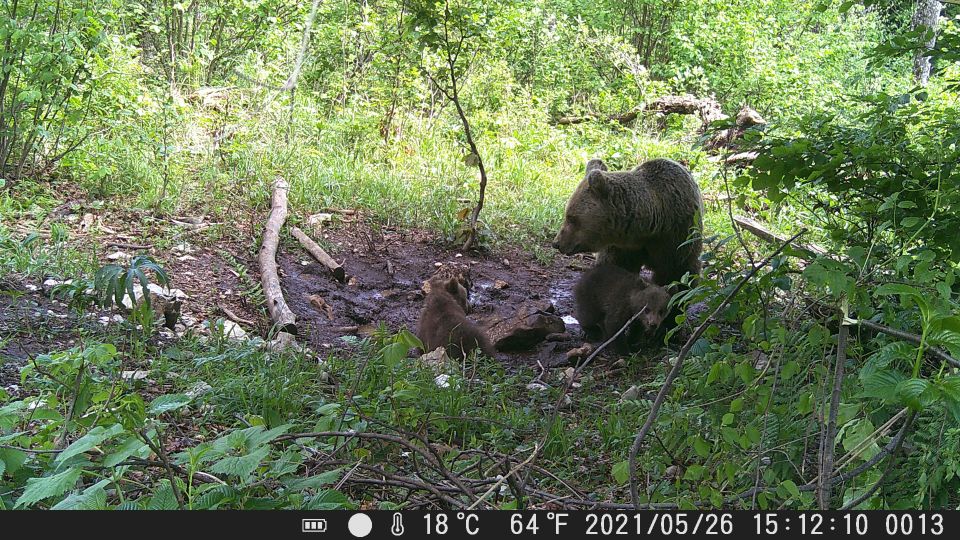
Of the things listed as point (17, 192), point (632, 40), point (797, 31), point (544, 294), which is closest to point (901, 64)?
point (797, 31)

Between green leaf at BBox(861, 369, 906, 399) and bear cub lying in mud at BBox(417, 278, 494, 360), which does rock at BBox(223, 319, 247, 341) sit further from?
green leaf at BBox(861, 369, 906, 399)

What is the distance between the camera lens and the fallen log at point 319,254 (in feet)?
21.4

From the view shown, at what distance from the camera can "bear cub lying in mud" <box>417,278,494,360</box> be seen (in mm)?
5242

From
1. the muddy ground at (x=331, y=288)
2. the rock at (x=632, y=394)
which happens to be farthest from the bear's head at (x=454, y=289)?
the rock at (x=632, y=394)

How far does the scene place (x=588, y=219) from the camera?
5.95 m

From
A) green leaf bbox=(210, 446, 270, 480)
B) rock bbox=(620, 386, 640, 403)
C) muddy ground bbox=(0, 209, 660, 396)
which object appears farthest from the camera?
muddy ground bbox=(0, 209, 660, 396)

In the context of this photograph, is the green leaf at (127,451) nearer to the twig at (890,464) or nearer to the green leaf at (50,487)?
the green leaf at (50,487)

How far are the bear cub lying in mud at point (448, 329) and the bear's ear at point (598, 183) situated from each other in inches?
49.9

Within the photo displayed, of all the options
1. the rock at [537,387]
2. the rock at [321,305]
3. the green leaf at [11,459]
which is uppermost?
the green leaf at [11,459]

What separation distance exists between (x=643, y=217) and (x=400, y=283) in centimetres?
209

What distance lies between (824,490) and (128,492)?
2173 mm

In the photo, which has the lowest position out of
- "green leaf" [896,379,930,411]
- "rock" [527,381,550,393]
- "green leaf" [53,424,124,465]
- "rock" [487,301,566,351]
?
"rock" [527,381,550,393]

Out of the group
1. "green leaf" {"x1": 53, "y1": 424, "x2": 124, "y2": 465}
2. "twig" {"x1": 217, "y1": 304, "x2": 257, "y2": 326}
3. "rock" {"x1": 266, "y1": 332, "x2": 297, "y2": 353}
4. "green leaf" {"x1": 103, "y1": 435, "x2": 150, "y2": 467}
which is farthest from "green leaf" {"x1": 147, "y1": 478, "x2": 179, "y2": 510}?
"twig" {"x1": 217, "y1": 304, "x2": 257, "y2": 326}

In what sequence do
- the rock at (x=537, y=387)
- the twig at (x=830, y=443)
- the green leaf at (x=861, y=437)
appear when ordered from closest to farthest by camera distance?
1. the twig at (x=830, y=443)
2. the green leaf at (x=861, y=437)
3. the rock at (x=537, y=387)
